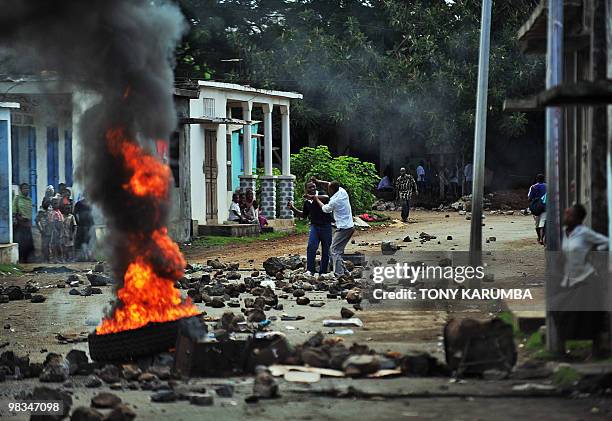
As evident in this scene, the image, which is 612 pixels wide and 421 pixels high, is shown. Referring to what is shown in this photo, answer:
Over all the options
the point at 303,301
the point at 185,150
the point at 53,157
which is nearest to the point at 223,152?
the point at 185,150

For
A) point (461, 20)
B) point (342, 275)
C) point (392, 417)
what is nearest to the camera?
point (392, 417)

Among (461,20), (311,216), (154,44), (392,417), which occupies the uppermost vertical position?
(461,20)

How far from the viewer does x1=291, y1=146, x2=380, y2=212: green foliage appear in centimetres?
3438

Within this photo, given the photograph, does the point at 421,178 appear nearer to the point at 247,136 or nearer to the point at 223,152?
the point at 247,136

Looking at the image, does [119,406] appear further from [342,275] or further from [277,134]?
[277,134]

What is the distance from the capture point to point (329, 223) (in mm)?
17922

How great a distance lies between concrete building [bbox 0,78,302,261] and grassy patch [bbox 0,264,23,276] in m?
0.53

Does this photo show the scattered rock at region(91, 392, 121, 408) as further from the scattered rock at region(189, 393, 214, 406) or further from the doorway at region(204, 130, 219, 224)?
the doorway at region(204, 130, 219, 224)

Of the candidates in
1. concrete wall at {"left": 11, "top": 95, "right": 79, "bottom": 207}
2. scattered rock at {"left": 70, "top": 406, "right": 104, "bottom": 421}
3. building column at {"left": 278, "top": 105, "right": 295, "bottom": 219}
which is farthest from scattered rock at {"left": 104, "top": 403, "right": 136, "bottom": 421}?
building column at {"left": 278, "top": 105, "right": 295, "bottom": 219}

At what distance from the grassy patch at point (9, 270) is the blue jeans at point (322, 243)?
595cm

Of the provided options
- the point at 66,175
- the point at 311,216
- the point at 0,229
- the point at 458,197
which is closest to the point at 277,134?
the point at 458,197

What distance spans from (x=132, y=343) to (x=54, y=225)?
12201 millimetres

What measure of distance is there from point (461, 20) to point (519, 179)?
684 centimetres

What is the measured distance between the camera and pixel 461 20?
4053 centimetres
